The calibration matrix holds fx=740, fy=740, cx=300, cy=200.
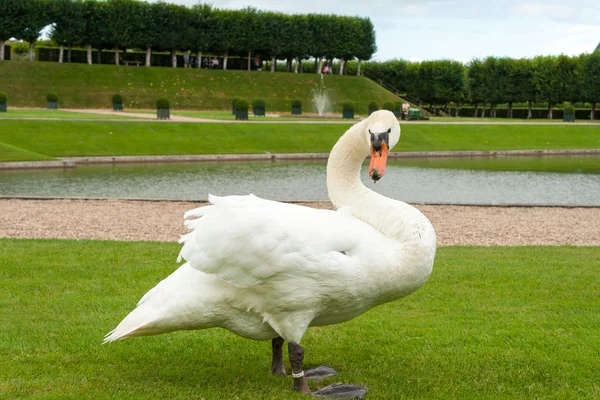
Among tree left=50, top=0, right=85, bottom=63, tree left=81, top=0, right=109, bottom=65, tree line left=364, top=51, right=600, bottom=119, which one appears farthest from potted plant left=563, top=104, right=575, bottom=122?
tree left=50, top=0, right=85, bottom=63

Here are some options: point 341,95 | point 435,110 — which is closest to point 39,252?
point 341,95

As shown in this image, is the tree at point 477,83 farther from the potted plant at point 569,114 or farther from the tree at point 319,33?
the potted plant at point 569,114

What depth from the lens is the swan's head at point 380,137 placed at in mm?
4688

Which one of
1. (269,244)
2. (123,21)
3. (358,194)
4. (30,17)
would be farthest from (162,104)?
(123,21)

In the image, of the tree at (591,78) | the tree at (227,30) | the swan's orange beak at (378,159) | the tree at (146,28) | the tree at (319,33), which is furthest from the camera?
the tree at (319,33)

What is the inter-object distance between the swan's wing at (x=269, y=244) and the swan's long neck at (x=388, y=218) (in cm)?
21

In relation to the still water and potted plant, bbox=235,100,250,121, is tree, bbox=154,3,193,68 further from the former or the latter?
the still water

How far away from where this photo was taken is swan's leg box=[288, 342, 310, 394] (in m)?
4.74

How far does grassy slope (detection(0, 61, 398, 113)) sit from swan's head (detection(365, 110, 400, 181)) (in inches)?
2127

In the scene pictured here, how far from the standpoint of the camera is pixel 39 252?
30.8ft

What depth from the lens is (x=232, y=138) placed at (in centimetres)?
3197

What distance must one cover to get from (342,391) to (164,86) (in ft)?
203

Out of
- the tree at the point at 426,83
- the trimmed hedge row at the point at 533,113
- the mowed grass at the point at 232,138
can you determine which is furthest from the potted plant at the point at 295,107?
the tree at the point at 426,83

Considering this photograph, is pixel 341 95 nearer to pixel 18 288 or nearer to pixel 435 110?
pixel 435 110
